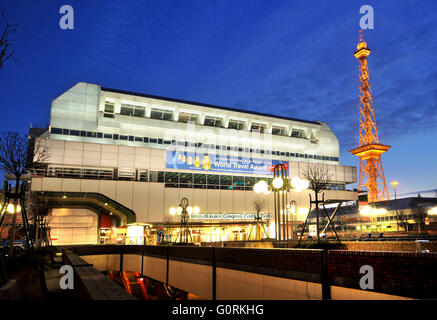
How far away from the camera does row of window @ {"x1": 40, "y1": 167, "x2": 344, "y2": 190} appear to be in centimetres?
4856

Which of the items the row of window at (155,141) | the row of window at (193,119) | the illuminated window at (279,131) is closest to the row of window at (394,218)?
the row of window at (193,119)

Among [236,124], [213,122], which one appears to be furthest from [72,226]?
[236,124]

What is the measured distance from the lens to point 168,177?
174 ft

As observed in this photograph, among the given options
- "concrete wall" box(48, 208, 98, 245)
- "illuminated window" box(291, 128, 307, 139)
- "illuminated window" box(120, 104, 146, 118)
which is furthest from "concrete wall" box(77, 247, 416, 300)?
"illuminated window" box(291, 128, 307, 139)

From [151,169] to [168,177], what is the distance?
2.80 metres

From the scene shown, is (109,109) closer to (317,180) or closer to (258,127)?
(258,127)

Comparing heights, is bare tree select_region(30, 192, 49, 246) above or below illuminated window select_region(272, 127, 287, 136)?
below

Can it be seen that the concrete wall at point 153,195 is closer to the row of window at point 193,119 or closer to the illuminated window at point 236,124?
the row of window at point 193,119

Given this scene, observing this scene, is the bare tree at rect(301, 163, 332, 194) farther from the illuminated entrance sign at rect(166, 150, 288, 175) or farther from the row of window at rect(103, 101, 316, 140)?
the row of window at rect(103, 101, 316, 140)

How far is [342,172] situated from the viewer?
66000mm

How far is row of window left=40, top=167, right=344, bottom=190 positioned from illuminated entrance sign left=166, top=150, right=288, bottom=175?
3.66ft

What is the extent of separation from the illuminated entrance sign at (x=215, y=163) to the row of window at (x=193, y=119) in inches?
357

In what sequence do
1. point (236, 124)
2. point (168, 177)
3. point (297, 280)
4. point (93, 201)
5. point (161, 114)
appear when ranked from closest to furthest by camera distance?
point (297, 280) → point (93, 201) → point (168, 177) → point (161, 114) → point (236, 124)

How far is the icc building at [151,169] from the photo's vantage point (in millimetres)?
48000
